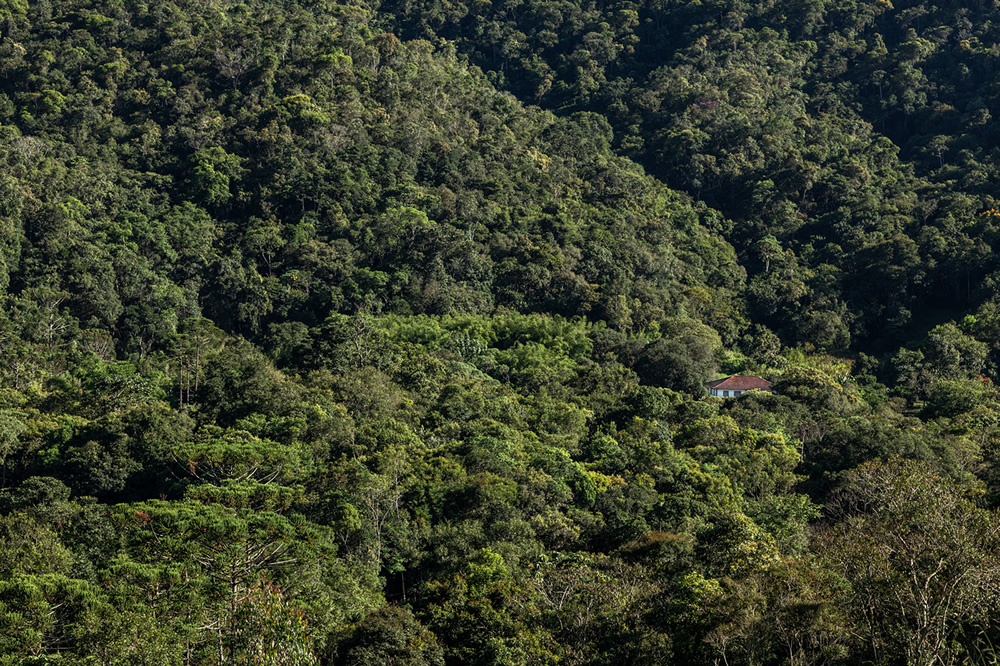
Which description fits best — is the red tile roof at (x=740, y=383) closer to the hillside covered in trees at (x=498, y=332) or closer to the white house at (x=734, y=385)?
the white house at (x=734, y=385)

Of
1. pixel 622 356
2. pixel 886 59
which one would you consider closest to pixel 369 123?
pixel 622 356

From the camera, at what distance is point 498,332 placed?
53.2 meters

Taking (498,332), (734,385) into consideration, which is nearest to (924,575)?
(734,385)

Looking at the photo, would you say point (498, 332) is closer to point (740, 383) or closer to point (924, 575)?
point (740, 383)

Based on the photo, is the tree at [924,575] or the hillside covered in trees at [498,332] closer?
the tree at [924,575]

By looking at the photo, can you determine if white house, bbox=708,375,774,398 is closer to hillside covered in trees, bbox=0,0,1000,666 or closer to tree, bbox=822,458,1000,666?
hillside covered in trees, bbox=0,0,1000,666

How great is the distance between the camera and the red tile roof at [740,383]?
48.0m

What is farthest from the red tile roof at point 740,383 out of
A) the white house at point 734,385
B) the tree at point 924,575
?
the tree at point 924,575

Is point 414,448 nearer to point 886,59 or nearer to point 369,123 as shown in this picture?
point 369,123

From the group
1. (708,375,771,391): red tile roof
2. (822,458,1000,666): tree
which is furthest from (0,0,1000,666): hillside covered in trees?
(708,375,771,391): red tile roof

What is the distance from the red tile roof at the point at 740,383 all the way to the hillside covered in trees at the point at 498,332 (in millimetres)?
1225

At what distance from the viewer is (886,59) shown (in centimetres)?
8262

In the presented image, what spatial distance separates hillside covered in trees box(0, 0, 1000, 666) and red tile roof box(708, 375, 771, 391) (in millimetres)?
1225

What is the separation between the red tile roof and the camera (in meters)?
48.0
